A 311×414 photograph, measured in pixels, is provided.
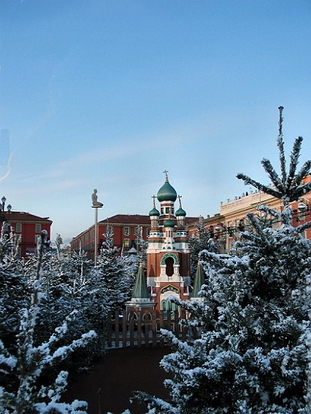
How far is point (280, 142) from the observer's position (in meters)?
5.89

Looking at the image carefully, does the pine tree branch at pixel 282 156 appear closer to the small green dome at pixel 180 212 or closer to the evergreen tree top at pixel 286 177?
the evergreen tree top at pixel 286 177

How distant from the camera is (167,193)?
29.0 metres

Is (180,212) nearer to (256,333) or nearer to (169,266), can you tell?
(169,266)

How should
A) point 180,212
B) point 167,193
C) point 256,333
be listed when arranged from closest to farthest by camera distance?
point 256,333 < point 167,193 < point 180,212

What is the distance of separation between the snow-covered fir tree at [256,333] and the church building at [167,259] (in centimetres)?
1994

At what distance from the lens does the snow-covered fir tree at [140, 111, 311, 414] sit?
4797mm

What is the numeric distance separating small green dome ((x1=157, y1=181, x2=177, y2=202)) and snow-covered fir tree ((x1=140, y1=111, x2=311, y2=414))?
2311cm

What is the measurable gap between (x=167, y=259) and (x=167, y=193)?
4622 mm

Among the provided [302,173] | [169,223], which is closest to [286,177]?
[302,173]

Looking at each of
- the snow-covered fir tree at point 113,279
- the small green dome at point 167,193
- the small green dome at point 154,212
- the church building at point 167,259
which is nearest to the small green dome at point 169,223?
the church building at point 167,259

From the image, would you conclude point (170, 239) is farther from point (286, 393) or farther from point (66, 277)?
point (286, 393)

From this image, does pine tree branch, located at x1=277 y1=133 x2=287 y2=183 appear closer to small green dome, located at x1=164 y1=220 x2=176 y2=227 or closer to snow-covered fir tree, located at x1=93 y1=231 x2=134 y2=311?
small green dome, located at x1=164 y1=220 x2=176 y2=227

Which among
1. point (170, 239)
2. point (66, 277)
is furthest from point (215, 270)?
point (170, 239)

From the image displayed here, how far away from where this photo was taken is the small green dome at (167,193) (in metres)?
29.1
